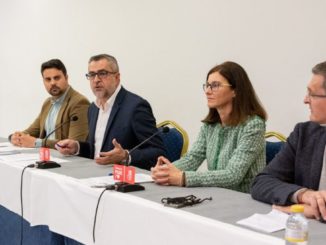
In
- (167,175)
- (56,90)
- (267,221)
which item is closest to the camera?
(267,221)

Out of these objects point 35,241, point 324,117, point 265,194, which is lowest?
point 35,241

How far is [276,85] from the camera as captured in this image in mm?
3000

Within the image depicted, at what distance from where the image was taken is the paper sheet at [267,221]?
1.25 metres

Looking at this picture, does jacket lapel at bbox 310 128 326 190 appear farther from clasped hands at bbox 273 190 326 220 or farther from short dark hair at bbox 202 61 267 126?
short dark hair at bbox 202 61 267 126

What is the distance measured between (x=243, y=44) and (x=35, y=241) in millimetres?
1907

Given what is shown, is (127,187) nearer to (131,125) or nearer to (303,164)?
(303,164)

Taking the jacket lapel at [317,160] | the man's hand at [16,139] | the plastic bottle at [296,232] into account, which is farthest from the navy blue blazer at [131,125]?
the plastic bottle at [296,232]

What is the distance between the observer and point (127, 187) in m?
1.72

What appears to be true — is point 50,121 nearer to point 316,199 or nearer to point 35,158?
point 35,158

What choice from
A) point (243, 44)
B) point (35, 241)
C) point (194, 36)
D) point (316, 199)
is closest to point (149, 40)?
point (194, 36)

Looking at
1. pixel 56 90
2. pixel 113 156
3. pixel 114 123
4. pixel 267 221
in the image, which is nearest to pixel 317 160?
pixel 267 221

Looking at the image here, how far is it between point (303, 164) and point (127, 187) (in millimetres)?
685

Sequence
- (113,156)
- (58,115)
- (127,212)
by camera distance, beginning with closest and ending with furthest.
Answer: (127,212)
(113,156)
(58,115)

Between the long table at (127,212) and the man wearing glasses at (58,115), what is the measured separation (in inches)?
34.4
